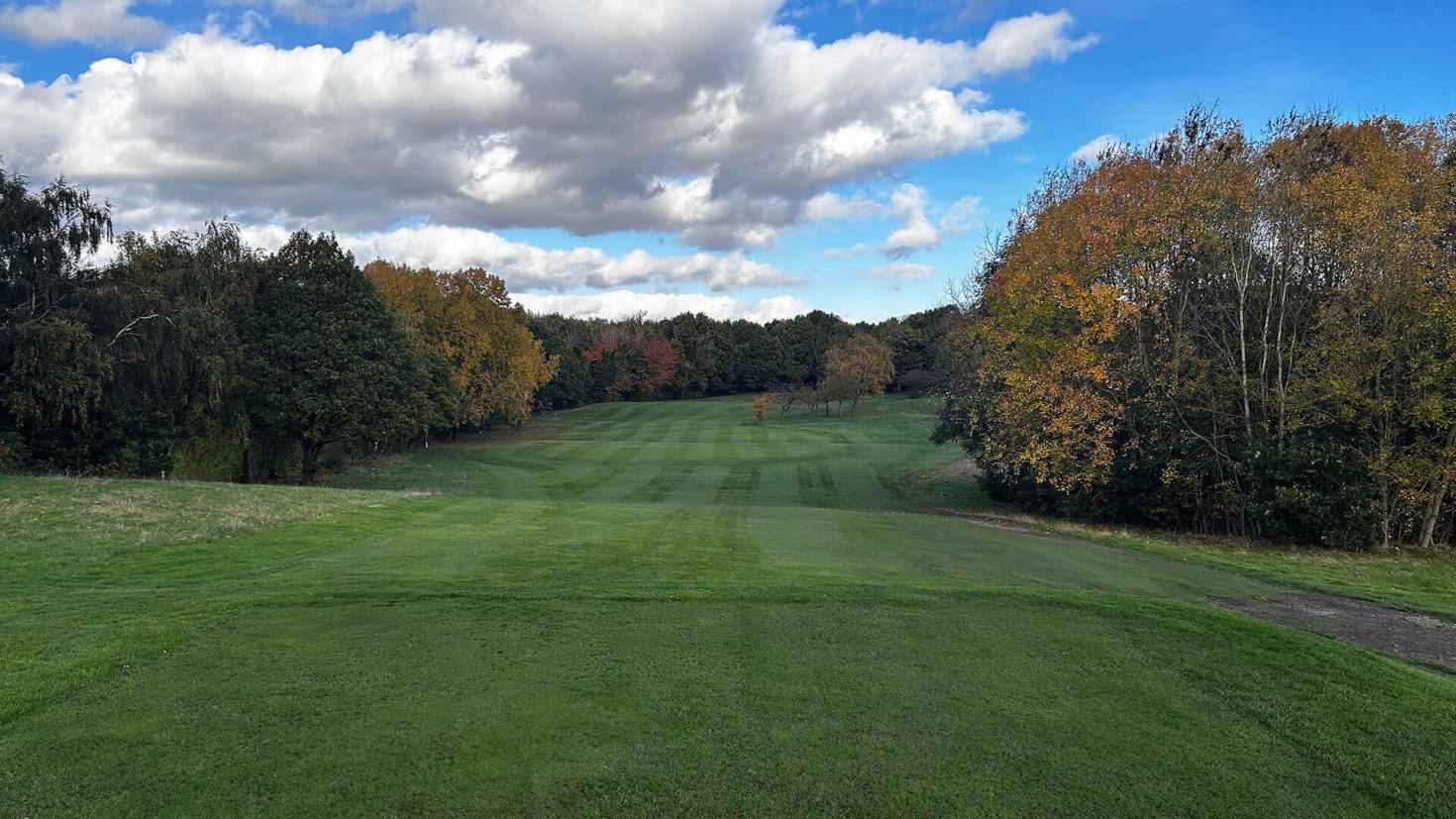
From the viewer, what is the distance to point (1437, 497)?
69.5ft

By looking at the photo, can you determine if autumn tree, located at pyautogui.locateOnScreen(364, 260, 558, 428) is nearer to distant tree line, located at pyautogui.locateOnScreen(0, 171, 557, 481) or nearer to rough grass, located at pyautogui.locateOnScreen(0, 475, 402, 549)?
distant tree line, located at pyautogui.locateOnScreen(0, 171, 557, 481)

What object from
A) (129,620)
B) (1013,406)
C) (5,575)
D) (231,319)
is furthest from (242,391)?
(1013,406)

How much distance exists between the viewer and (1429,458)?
812 inches

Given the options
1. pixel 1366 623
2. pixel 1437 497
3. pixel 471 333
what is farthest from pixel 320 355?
pixel 1437 497

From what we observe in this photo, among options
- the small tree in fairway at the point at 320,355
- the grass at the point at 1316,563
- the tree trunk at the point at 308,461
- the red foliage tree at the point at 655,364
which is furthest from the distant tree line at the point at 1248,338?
the red foliage tree at the point at 655,364

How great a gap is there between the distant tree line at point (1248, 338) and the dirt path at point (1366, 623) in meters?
10.0

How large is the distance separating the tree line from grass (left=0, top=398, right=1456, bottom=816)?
48.0 ft

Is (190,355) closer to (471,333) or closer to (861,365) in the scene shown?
(471,333)

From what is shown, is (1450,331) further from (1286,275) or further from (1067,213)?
(1067,213)

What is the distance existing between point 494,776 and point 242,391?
3385 cm

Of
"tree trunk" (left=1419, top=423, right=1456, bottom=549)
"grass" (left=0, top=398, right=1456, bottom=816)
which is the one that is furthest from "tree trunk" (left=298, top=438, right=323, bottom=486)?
"tree trunk" (left=1419, top=423, right=1456, bottom=549)

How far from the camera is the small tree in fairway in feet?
108

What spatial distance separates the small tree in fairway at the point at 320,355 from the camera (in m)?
33.0

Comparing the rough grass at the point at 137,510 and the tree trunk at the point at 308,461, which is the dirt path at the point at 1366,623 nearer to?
the rough grass at the point at 137,510
